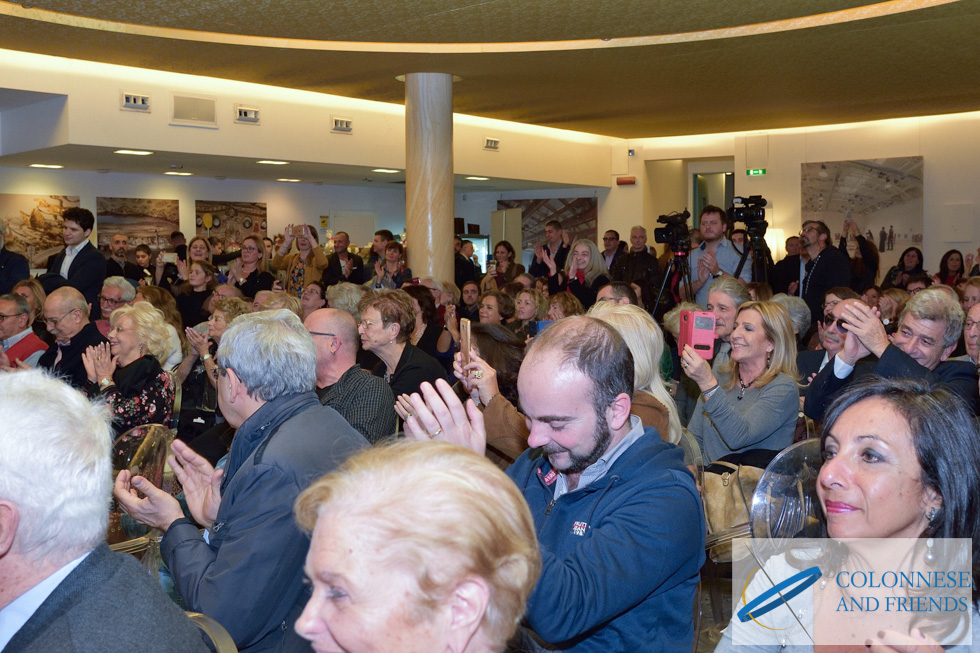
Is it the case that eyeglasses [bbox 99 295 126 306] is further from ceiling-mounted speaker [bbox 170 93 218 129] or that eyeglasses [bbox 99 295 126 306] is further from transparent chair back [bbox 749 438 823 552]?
transparent chair back [bbox 749 438 823 552]

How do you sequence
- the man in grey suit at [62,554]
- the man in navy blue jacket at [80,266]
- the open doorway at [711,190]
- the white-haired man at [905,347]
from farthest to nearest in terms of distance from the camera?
the open doorway at [711,190], the man in navy blue jacket at [80,266], the white-haired man at [905,347], the man in grey suit at [62,554]

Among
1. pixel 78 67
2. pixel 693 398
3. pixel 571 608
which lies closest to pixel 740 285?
pixel 693 398

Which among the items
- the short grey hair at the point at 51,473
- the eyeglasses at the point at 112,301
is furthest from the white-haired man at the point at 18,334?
the short grey hair at the point at 51,473

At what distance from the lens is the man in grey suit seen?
49.9 inches

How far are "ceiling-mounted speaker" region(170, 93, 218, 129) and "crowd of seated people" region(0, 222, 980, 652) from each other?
3.94 metres

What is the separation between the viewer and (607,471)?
6.20 feet

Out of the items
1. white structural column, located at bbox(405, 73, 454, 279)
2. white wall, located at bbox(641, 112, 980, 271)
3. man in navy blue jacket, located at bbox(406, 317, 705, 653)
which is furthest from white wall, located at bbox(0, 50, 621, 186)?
man in navy blue jacket, located at bbox(406, 317, 705, 653)

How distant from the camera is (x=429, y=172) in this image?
26.5 ft

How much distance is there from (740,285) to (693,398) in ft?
2.26

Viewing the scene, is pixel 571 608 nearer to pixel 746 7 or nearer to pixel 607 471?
pixel 607 471

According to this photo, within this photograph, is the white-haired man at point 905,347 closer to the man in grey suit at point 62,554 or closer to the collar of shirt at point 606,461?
the collar of shirt at point 606,461

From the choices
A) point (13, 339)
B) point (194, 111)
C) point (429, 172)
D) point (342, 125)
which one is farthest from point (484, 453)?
point (342, 125)

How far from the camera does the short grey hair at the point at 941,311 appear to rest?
3.61 meters

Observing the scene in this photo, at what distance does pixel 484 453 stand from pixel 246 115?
7.87m
